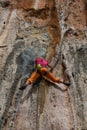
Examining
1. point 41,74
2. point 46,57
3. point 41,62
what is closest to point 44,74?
point 41,74

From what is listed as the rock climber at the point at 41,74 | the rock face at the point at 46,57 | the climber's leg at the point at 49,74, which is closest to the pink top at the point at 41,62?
the rock climber at the point at 41,74

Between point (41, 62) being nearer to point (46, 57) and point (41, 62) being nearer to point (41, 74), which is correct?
point (41, 74)

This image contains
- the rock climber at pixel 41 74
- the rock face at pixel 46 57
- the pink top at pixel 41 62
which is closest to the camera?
the rock face at pixel 46 57

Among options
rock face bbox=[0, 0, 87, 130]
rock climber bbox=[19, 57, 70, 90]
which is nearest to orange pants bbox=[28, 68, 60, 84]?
rock climber bbox=[19, 57, 70, 90]

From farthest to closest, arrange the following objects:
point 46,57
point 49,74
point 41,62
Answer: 1. point 46,57
2. point 41,62
3. point 49,74

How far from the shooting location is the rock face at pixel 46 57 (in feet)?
26.5

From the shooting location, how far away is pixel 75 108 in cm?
827

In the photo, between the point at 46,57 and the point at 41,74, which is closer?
the point at 41,74

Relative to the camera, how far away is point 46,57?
9359mm

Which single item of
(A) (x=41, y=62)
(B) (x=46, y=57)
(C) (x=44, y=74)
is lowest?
(B) (x=46, y=57)

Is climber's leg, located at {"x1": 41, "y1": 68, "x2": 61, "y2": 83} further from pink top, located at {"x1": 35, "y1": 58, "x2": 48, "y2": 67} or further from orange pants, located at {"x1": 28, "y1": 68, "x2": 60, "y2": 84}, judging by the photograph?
pink top, located at {"x1": 35, "y1": 58, "x2": 48, "y2": 67}

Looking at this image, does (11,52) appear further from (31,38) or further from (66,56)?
(66,56)

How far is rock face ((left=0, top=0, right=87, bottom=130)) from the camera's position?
807 cm

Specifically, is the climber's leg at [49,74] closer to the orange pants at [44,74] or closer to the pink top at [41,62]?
the orange pants at [44,74]
